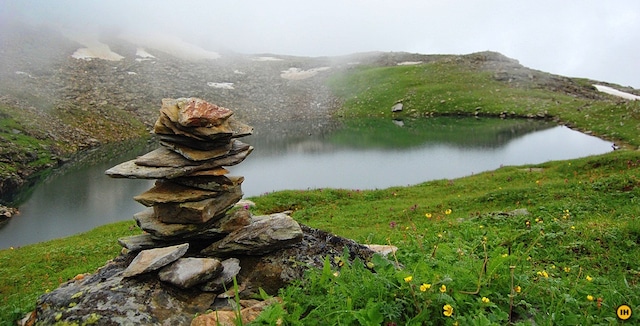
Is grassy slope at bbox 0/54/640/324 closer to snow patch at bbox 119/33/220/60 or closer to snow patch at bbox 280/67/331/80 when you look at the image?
snow patch at bbox 280/67/331/80

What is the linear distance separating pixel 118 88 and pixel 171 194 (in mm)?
91915

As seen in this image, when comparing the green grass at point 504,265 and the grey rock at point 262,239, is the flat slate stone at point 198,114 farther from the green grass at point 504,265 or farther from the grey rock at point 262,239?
the green grass at point 504,265

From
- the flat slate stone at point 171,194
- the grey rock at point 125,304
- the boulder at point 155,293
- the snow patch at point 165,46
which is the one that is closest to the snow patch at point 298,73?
the snow patch at point 165,46

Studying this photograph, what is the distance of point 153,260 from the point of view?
8.04 m

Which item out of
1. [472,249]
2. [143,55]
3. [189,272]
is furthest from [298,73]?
[472,249]

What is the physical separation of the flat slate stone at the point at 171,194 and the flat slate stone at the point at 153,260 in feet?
4.87

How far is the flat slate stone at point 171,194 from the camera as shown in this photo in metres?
9.70

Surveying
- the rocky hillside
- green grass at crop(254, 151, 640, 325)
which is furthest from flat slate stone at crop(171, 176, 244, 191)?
the rocky hillside

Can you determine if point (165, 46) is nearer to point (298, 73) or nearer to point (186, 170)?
point (298, 73)

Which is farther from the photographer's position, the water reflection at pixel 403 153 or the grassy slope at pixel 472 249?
the water reflection at pixel 403 153

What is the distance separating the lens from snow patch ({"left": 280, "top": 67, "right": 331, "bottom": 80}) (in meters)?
123

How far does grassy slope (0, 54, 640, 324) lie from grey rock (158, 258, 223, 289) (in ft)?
6.62

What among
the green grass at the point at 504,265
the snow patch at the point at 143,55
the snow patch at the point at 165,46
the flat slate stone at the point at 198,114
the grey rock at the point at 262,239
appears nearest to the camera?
the green grass at the point at 504,265

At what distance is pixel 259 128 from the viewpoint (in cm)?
8725
